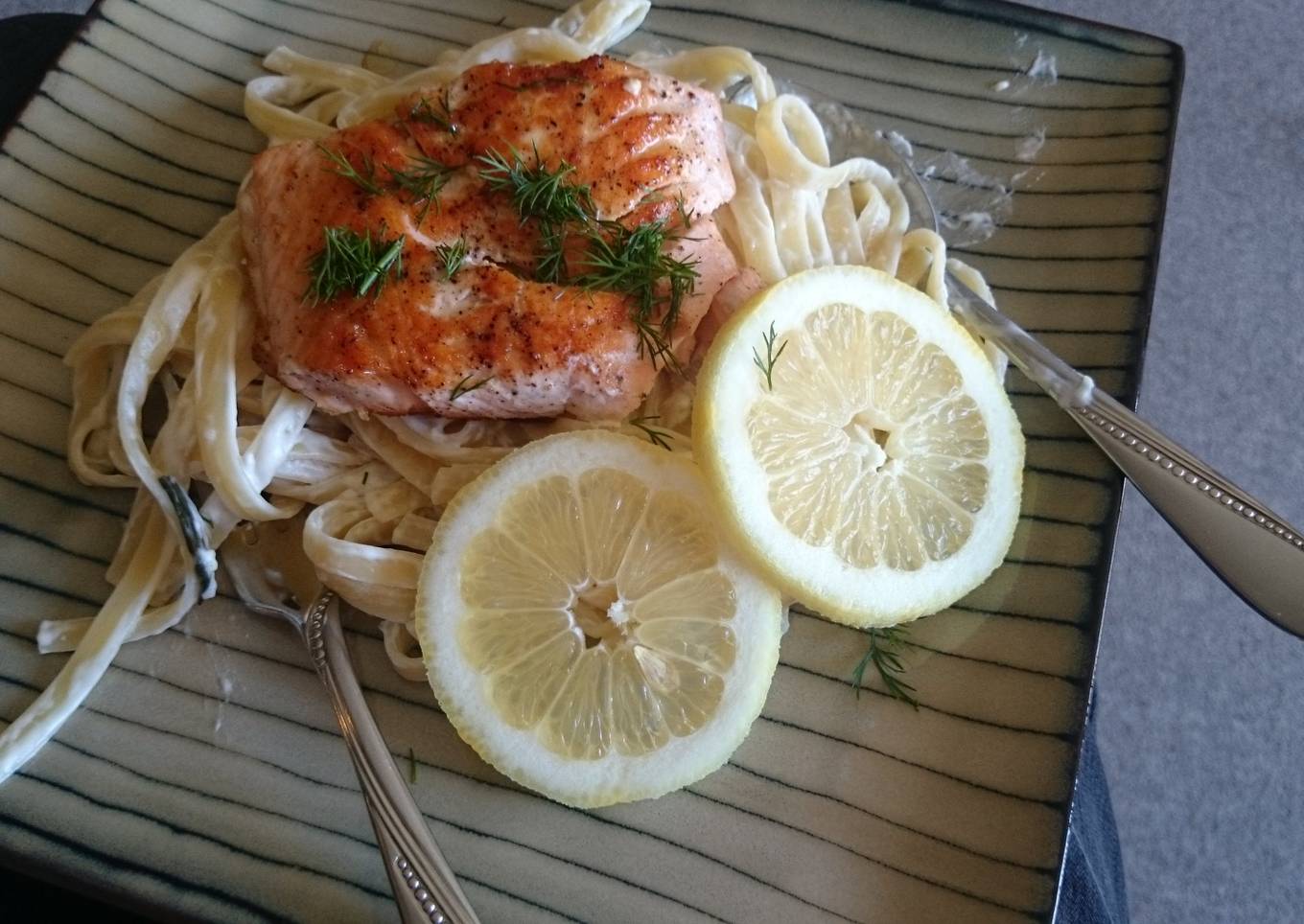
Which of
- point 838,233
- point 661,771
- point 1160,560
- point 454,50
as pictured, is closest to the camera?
point 661,771

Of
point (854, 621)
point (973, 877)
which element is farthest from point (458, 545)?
point (973, 877)

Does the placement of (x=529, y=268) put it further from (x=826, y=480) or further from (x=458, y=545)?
(x=826, y=480)

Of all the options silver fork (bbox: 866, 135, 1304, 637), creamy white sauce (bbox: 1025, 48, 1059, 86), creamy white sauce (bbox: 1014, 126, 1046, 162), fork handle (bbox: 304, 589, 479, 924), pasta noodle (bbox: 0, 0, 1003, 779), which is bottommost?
fork handle (bbox: 304, 589, 479, 924)

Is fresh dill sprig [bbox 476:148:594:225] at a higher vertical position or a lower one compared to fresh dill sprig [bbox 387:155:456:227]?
higher

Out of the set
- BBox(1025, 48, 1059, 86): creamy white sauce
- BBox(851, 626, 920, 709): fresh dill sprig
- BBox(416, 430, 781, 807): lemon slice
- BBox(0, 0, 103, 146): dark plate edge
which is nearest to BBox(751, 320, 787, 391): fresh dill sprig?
BBox(416, 430, 781, 807): lemon slice

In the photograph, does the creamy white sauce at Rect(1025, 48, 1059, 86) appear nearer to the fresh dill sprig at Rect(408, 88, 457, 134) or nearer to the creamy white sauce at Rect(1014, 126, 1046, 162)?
the creamy white sauce at Rect(1014, 126, 1046, 162)

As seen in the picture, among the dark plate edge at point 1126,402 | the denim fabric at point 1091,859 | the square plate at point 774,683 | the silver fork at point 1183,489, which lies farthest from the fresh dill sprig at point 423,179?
the denim fabric at point 1091,859

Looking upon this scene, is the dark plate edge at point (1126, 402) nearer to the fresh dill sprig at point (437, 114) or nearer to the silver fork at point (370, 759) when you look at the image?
the silver fork at point (370, 759)
